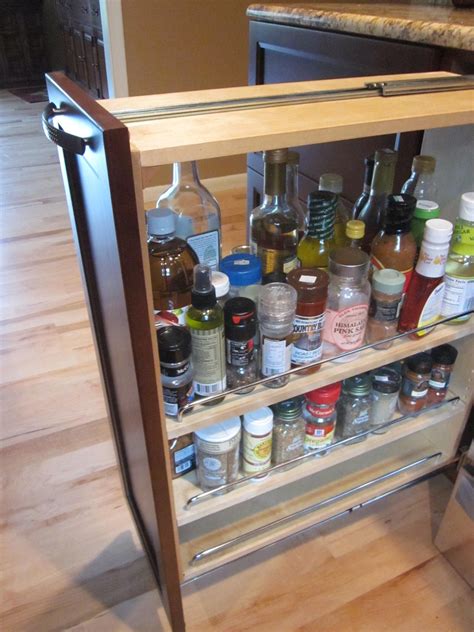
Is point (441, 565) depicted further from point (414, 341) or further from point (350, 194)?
point (350, 194)

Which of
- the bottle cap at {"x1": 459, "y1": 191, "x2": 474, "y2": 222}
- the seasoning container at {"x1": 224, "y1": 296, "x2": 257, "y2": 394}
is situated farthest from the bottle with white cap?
the seasoning container at {"x1": 224, "y1": 296, "x2": 257, "y2": 394}

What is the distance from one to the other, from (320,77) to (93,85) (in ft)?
8.03

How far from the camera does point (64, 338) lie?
1764 mm

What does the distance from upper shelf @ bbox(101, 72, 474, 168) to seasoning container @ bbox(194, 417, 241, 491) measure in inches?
17.7

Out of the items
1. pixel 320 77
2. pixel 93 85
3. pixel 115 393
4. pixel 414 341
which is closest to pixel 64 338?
pixel 115 393

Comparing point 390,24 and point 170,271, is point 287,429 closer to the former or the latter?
point 170,271

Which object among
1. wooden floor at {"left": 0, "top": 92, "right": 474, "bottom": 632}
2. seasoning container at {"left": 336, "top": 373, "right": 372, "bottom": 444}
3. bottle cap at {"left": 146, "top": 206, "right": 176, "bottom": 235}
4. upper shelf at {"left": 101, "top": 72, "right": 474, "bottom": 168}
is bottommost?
wooden floor at {"left": 0, "top": 92, "right": 474, "bottom": 632}

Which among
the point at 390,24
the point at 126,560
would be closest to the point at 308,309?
the point at 390,24

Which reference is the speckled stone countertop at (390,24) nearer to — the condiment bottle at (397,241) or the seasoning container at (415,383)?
the condiment bottle at (397,241)

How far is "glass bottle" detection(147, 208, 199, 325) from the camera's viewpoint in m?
0.68

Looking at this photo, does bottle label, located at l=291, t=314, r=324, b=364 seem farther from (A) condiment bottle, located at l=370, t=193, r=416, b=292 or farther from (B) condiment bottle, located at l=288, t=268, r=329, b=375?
(A) condiment bottle, located at l=370, t=193, r=416, b=292

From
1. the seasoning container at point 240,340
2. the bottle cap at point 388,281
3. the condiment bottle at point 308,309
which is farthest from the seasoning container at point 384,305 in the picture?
the seasoning container at point 240,340

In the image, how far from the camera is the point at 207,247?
0.77m

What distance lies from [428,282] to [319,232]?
7.4 inches
